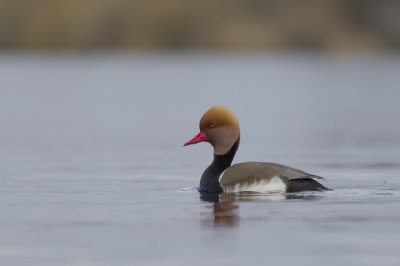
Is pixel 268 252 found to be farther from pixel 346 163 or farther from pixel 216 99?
pixel 216 99

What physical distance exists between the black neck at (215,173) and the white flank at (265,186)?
0.90 feet

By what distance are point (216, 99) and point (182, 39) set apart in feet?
289

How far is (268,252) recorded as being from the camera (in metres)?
8.89

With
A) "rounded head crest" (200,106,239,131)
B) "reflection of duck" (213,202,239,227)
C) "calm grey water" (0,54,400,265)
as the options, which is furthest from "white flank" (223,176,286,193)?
"rounded head crest" (200,106,239,131)

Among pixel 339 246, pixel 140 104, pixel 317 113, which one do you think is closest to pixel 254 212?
pixel 339 246

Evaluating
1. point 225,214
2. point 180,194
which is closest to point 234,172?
point 180,194

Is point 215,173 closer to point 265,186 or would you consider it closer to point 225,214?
point 265,186

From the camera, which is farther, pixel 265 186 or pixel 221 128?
pixel 221 128

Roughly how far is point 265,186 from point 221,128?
3.19 feet

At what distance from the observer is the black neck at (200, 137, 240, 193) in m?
12.3

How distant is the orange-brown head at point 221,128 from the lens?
12539 millimetres

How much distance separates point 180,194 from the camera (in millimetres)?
12305

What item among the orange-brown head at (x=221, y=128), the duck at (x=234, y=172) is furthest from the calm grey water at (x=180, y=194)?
the orange-brown head at (x=221, y=128)

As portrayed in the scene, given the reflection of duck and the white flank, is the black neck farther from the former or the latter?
the reflection of duck
